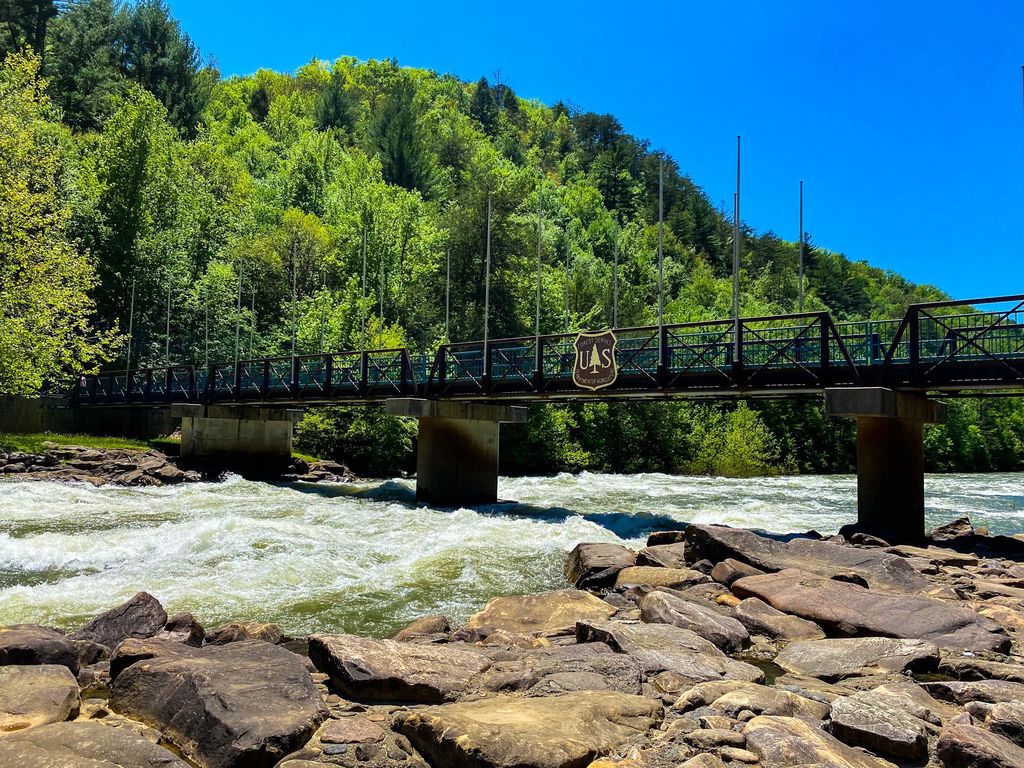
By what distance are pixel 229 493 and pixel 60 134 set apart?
49.6 metres

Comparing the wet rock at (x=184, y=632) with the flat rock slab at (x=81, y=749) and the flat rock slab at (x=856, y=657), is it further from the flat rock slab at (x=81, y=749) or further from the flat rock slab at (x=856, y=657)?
the flat rock slab at (x=856, y=657)

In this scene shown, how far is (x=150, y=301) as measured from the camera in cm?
5775

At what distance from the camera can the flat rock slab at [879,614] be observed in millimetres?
8602

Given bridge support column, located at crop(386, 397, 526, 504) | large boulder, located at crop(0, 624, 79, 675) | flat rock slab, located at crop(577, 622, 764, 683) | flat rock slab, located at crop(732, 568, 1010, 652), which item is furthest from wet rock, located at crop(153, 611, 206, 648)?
bridge support column, located at crop(386, 397, 526, 504)

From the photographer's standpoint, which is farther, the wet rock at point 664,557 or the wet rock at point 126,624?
the wet rock at point 664,557

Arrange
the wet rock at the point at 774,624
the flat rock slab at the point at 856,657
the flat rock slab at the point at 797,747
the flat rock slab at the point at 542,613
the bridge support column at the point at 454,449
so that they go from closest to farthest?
the flat rock slab at the point at 797,747 < the flat rock slab at the point at 856,657 < the wet rock at the point at 774,624 < the flat rock slab at the point at 542,613 < the bridge support column at the point at 454,449

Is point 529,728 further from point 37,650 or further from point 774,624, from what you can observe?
point 774,624

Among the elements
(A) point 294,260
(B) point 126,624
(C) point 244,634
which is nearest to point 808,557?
(C) point 244,634

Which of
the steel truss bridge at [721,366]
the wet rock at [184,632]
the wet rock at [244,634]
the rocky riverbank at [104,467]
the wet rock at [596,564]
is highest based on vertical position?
the steel truss bridge at [721,366]

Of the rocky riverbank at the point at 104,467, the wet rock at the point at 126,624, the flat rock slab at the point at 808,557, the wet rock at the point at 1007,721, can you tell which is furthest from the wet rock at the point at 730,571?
the rocky riverbank at the point at 104,467

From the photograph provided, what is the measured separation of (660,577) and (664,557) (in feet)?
6.83

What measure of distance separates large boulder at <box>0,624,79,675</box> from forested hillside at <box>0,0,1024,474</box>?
101ft

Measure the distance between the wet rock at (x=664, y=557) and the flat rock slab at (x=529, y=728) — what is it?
7212mm

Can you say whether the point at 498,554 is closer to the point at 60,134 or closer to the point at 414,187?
the point at 60,134
